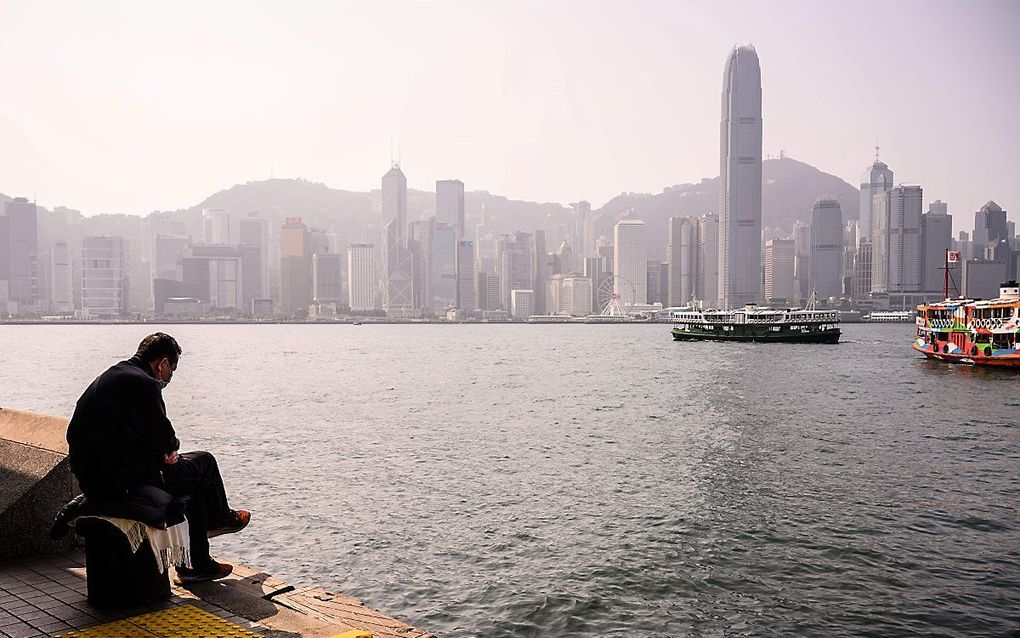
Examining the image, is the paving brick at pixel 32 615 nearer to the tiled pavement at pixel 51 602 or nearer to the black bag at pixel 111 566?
the tiled pavement at pixel 51 602

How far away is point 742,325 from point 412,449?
10219 centimetres

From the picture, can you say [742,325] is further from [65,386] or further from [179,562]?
[179,562]

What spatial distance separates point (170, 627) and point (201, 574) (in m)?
1.15

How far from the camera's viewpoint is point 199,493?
7199 millimetres

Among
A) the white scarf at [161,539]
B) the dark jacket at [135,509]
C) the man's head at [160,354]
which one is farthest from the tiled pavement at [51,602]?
the man's head at [160,354]

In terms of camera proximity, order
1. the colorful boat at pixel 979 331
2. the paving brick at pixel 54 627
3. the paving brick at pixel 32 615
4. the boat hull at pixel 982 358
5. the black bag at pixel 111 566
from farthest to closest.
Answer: the colorful boat at pixel 979 331 → the boat hull at pixel 982 358 → the black bag at pixel 111 566 → the paving brick at pixel 32 615 → the paving brick at pixel 54 627

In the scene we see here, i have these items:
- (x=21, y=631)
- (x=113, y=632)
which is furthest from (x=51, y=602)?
(x=113, y=632)

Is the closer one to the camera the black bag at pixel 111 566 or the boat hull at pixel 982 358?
the black bag at pixel 111 566

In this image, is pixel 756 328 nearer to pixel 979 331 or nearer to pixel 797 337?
pixel 797 337

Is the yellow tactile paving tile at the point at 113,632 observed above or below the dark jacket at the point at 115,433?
below

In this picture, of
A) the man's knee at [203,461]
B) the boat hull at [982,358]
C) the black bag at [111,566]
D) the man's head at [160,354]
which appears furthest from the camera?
the boat hull at [982,358]

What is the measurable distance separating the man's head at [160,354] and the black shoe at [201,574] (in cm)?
191

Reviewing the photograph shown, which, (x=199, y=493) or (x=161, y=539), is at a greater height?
(x=199, y=493)

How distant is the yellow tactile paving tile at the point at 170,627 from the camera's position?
593cm
